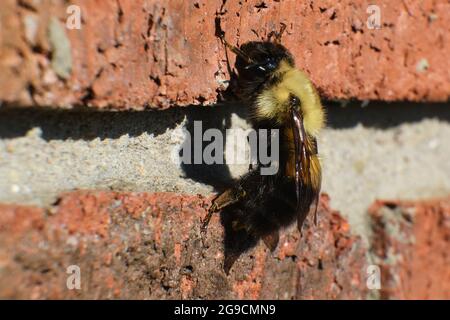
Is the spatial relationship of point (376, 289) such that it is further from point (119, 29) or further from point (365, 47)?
point (119, 29)

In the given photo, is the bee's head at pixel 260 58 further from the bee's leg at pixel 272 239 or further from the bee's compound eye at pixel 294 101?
the bee's leg at pixel 272 239
